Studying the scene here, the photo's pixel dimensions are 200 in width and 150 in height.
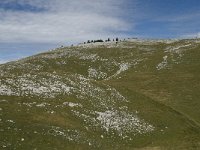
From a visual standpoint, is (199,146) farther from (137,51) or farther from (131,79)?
(137,51)

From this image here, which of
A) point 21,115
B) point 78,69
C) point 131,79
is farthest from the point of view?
point 78,69

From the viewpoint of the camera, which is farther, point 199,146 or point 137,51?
point 137,51

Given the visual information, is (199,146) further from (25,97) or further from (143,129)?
(25,97)

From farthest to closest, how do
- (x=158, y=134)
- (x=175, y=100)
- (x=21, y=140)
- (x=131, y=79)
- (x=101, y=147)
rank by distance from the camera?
(x=131, y=79), (x=175, y=100), (x=158, y=134), (x=101, y=147), (x=21, y=140)

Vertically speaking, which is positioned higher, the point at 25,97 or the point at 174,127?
the point at 25,97

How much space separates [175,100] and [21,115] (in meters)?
34.7

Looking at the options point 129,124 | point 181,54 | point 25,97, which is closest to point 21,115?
point 25,97

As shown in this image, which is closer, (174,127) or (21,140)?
Result: (21,140)

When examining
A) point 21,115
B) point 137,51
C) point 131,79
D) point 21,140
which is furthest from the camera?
point 137,51

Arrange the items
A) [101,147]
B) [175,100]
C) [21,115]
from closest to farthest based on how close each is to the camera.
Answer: [101,147], [21,115], [175,100]

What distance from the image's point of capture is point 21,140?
42.7 m

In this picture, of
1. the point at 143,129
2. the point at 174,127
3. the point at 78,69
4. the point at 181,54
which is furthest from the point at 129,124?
the point at 181,54

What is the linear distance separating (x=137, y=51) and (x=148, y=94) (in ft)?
196

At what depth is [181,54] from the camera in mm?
116312
